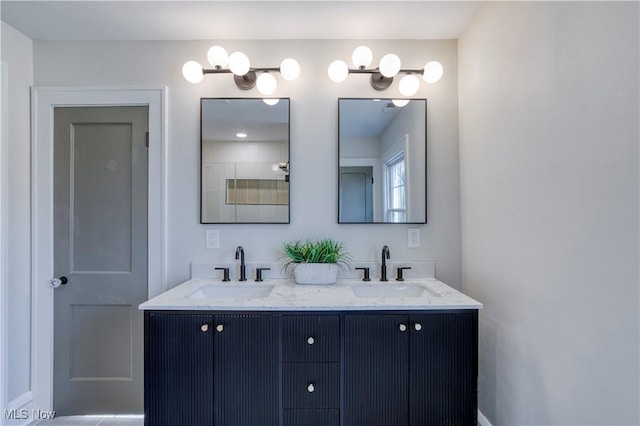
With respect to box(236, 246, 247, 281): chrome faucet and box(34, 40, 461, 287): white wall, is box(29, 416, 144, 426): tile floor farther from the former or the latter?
box(236, 246, 247, 281): chrome faucet

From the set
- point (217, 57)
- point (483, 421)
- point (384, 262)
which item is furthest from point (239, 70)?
point (483, 421)

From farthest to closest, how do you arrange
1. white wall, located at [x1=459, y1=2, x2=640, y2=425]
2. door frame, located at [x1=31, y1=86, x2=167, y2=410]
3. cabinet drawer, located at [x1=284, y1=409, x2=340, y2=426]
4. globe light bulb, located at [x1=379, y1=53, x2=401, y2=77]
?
door frame, located at [x1=31, y1=86, x2=167, y2=410] < globe light bulb, located at [x1=379, y1=53, x2=401, y2=77] < cabinet drawer, located at [x1=284, y1=409, x2=340, y2=426] < white wall, located at [x1=459, y1=2, x2=640, y2=425]

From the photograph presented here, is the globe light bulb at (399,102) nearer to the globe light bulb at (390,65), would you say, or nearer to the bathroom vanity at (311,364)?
the globe light bulb at (390,65)

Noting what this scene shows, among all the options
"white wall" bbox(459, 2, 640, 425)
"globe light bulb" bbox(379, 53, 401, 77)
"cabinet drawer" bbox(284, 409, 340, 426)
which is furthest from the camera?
"globe light bulb" bbox(379, 53, 401, 77)

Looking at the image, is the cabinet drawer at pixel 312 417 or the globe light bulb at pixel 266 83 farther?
the globe light bulb at pixel 266 83

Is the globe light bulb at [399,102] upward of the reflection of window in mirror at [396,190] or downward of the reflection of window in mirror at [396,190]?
upward

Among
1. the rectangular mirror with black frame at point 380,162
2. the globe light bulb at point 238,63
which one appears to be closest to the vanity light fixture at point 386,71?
the rectangular mirror with black frame at point 380,162

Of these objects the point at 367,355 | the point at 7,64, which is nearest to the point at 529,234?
the point at 367,355

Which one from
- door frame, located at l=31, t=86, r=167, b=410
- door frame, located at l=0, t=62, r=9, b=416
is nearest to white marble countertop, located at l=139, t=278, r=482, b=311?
door frame, located at l=31, t=86, r=167, b=410

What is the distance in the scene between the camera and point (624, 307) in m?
0.91

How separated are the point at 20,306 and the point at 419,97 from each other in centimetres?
270

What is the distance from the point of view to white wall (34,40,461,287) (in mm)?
1929

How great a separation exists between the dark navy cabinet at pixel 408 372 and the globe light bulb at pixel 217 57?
1553mm

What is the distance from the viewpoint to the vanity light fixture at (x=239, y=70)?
175 cm
